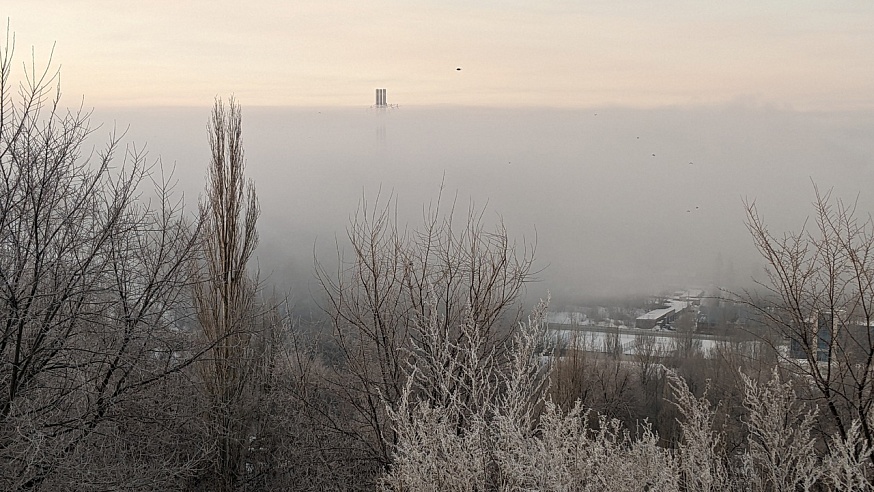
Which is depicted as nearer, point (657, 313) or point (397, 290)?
point (397, 290)

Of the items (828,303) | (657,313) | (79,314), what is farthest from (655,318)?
(79,314)

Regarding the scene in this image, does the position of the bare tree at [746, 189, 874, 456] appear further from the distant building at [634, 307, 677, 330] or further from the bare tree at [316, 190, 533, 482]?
the distant building at [634, 307, 677, 330]

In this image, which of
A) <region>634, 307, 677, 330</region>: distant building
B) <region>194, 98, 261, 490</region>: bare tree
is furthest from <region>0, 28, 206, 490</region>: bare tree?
<region>634, 307, 677, 330</region>: distant building

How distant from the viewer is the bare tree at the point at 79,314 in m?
6.82

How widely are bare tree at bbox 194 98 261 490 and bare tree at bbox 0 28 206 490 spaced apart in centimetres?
106

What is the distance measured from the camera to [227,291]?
1002 cm

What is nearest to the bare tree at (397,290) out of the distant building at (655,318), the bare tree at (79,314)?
the bare tree at (79,314)

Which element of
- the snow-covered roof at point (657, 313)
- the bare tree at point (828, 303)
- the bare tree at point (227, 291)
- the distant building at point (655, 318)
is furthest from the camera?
the snow-covered roof at point (657, 313)

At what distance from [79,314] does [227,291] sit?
9.84 feet

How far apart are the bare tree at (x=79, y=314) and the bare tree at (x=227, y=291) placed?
3.49ft

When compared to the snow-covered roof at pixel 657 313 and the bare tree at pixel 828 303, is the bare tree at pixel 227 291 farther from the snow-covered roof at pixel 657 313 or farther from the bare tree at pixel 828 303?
the snow-covered roof at pixel 657 313

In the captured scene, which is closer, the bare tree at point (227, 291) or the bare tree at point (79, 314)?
the bare tree at point (79, 314)

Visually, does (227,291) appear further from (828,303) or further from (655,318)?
(655,318)

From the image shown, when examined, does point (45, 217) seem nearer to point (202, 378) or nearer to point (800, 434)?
point (202, 378)
